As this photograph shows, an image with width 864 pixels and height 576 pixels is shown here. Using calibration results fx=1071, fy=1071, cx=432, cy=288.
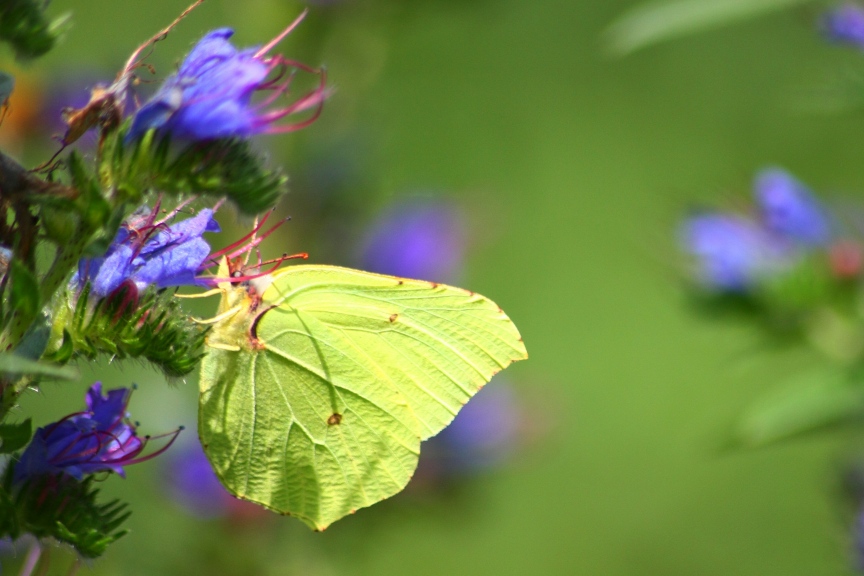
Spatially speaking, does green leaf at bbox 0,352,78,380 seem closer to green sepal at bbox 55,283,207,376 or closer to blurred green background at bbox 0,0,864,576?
green sepal at bbox 55,283,207,376

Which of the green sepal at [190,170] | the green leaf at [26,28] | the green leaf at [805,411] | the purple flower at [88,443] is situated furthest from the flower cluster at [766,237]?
the green leaf at [26,28]

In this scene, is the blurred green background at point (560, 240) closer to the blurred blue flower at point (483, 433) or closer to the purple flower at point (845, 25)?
the blurred blue flower at point (483, 433)

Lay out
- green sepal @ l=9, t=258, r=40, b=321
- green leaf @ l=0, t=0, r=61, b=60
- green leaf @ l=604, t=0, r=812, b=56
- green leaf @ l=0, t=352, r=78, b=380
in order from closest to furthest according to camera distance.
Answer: green leaf @ l=0, t=352, r=78, b=380
green sepal @ l=9, t=258, r=40, b=321
green leaf @ l=0, t=0, r=61, b=60
green leaf @ l=604, t=0, r=812, b=56

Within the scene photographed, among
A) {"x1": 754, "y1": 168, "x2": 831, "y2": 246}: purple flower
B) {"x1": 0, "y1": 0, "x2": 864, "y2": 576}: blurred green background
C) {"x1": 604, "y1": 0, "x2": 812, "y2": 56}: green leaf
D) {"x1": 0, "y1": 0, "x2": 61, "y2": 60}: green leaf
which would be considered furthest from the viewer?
{"x1": 0, "y1": 0, "x2": 864, "y2": 576}: blurred green background

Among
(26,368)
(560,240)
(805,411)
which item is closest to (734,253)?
(805,411)

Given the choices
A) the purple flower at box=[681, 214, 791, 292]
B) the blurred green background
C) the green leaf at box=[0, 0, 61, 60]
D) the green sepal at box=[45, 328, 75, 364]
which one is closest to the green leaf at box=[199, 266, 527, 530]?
the green sepal at box=[45, 328, 75, 364]

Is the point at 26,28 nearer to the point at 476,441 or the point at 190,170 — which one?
the point at 190,170
